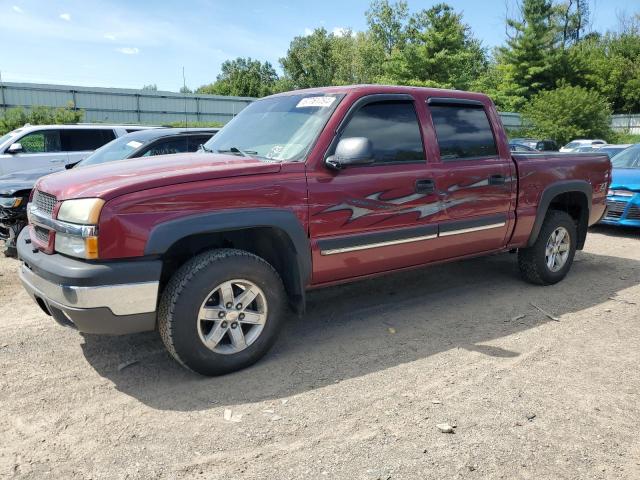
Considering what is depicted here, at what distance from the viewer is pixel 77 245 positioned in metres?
3.15

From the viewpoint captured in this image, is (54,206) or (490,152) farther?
(490,152)

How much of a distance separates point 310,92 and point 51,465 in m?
3.17

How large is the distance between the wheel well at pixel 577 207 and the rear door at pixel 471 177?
1.08m

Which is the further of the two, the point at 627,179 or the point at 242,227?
the point at 627,179

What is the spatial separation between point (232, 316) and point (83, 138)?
8.07m

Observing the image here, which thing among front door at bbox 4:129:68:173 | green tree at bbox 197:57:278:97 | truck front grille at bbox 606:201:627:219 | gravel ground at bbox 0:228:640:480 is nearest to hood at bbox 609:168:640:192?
truck front grille at bbox 606:201:627:219

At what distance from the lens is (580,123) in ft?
106

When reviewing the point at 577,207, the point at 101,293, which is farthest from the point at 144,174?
the point at 577,207

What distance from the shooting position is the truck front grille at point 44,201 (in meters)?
3.45

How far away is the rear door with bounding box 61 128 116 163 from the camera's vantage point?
33.1ft

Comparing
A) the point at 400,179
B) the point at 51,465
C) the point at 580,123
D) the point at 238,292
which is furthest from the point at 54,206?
the point at 580,123

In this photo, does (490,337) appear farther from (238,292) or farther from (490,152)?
(238,292)

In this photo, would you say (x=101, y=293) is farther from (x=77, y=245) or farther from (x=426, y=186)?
(x=426, y=186)

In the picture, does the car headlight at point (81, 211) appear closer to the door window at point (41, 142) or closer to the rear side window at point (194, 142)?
the rear side window at point (194, 142)
